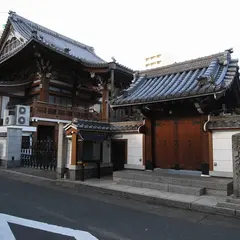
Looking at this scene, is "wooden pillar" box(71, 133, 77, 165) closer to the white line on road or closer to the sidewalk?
the sidewalk

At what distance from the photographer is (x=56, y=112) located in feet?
61.5

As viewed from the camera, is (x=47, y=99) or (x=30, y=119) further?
(x=47, y=99)

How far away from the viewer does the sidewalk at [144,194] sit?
6633 millimetres

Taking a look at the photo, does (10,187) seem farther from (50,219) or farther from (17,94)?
(17,94)

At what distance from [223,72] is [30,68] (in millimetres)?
16144

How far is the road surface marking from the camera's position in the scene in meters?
4.67

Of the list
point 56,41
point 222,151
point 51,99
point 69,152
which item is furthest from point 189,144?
point 56,41

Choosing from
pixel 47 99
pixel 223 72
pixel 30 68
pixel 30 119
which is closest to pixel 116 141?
pixel 223 72

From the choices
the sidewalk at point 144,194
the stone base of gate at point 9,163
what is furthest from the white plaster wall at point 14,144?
the sidewalk at point 144,194

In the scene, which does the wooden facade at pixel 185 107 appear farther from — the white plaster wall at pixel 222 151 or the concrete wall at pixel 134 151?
the concrete wall at pixel 134 151

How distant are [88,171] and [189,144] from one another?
4.64 m

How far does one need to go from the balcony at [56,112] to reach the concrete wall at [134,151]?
8564 mm

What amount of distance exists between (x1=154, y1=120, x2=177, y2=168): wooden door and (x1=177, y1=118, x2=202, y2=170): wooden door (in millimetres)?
269

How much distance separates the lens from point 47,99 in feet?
62.8
